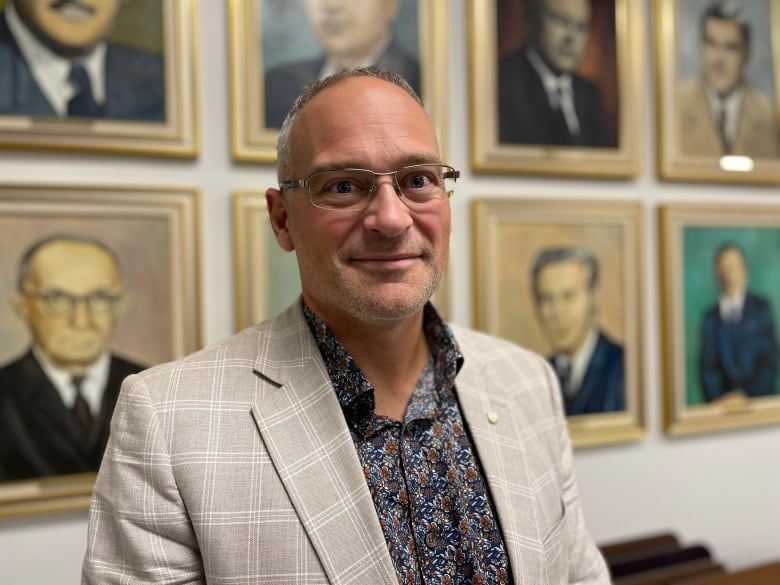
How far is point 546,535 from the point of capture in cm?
132

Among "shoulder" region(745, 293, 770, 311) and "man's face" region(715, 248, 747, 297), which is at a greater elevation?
"man's face" region(715, 248, 747, 297)

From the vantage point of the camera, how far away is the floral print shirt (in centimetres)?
119

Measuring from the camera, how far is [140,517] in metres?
1.10

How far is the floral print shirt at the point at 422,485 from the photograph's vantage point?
3.92ft

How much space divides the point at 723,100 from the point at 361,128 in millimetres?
1748

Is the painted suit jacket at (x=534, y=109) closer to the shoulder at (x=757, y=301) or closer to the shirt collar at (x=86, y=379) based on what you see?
the shoulder at (x=757, y=301)

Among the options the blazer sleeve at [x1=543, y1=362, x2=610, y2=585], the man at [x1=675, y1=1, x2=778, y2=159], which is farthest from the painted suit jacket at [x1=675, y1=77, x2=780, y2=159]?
the blazer sleeve at [x1=543, y1=362, x2=610, y2=585]

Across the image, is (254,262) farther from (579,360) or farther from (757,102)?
(757,102)

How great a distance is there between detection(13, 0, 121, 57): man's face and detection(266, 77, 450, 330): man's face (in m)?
0.81

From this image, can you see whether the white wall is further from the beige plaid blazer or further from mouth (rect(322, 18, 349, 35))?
the beige plaid blazer

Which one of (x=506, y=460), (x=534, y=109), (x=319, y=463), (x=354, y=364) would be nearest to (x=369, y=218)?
(x=354, y=364)

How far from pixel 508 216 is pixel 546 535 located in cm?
108

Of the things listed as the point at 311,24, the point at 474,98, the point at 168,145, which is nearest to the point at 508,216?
the point at 474,98

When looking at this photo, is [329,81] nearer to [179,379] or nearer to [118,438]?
[179,379]
